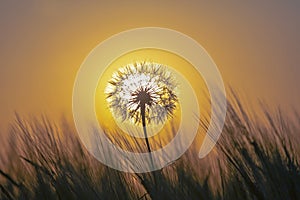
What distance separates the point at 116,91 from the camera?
573 centimetres

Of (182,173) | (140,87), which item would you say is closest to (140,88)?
(140,87)

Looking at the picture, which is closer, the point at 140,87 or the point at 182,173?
the point at 182,173

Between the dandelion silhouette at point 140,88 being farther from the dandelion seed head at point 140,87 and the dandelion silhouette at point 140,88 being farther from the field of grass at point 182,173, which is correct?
the field of grass at point 182,173

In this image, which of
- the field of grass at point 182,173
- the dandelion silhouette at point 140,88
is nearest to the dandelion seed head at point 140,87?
the dandelion silhouette at point 140,88

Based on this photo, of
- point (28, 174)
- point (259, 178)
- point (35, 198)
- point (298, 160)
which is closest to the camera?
point (259, 178)

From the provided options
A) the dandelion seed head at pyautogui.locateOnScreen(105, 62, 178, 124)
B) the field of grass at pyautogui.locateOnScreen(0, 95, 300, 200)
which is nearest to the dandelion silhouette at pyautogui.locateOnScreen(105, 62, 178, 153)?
the dandelion seed head at pyautogui.locateOnScreen(105, 62, 178, 124)

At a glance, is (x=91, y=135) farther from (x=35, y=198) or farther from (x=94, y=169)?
(x=35, y=198)

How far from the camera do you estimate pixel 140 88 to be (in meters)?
5.57

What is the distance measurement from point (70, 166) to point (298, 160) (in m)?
0.69

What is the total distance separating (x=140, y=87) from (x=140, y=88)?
1 cm

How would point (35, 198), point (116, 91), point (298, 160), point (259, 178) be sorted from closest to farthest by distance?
1. point (259, 178)
2. point (298, 160)
3. point (35, 198)
4. point (116, 91)

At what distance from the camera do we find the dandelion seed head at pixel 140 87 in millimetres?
5168

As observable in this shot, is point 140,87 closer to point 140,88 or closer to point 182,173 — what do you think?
point 140,88

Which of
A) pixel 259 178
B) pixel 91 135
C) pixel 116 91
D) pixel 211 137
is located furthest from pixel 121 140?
pixel 116 91
